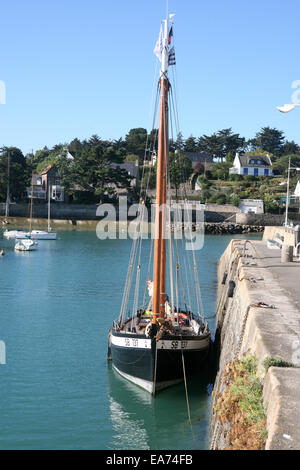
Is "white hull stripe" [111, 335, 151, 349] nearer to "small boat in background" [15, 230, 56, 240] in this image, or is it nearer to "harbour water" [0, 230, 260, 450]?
"harbour water" [0, 230, 260, 450]

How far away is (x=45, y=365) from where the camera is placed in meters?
25.1

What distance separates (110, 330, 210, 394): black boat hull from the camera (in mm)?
20875

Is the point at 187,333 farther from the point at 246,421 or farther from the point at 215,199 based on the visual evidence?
the point at 215,199

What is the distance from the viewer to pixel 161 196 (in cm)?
2308

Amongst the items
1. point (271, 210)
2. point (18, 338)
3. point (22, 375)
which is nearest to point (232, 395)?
point (22, 375)

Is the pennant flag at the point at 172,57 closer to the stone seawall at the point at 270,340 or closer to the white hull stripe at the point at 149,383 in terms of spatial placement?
the stone seawall at the point at 270,340

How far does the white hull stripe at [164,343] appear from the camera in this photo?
20.8 metres

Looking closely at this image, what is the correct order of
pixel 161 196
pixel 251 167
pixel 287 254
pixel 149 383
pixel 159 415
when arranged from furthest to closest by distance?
pixel 251 167 < pixel 287 254 < pixel 161 196 < pixel 149 383 < pixel 159 415

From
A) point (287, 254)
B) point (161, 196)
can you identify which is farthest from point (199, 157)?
point (161, 196)

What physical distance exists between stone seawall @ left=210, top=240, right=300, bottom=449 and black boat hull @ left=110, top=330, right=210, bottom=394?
3.60ft

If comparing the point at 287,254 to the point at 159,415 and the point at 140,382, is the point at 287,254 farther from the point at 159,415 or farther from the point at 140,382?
the point at 159,415

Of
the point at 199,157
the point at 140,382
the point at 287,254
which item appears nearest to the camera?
the point at 140,382

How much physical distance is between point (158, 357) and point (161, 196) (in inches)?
251

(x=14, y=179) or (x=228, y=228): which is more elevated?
(x=14, y=179)
